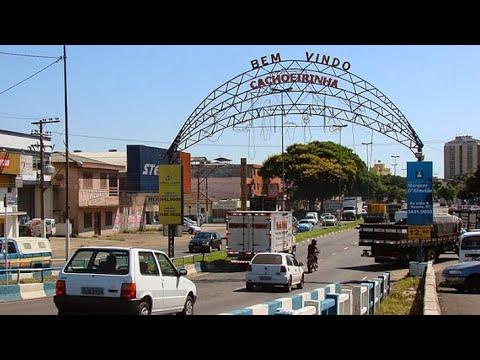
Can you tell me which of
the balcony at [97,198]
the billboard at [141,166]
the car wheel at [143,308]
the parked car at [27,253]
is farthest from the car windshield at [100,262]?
the balcony at [97,198]

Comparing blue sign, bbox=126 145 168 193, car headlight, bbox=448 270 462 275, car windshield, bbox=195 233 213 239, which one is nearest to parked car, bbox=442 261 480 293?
car headlight, bbox=448 270 462 275

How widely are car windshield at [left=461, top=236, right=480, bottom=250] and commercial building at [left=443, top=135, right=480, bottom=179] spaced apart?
10113 cm

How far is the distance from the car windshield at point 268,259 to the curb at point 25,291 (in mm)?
7334

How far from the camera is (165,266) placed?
14.6m

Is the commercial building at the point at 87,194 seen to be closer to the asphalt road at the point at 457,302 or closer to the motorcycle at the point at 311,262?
the motorcycle at the point at 311,262

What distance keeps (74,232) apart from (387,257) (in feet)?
107

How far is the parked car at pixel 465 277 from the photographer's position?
22906 mm

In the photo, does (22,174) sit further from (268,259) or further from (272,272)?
(272,272)

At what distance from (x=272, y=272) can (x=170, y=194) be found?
30.9ft

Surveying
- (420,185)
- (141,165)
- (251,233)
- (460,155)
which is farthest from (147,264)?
(460,155)

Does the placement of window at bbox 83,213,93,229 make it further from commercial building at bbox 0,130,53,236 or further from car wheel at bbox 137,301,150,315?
car wheel at bbox 137,301,150,315
